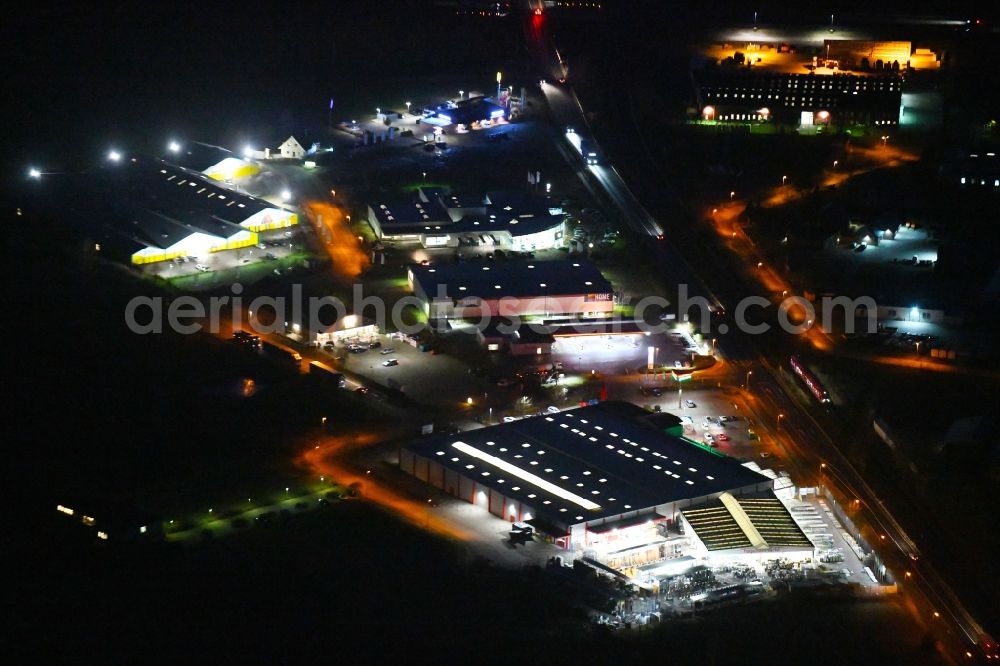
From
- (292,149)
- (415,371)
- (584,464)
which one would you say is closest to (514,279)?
(415,371)

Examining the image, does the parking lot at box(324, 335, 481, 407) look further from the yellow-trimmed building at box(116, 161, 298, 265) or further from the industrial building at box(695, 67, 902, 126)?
the industrial building at box(695, 67, 902, 126)

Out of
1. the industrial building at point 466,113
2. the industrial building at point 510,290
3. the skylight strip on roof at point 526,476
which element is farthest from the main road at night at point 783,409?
the skylight strip on roof at point 526,476

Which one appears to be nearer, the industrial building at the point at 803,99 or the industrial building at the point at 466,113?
the industrial building at the point at 803,99

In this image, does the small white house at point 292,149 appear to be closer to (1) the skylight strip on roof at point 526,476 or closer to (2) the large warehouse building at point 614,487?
(2) the large warehouse building at point 614,487

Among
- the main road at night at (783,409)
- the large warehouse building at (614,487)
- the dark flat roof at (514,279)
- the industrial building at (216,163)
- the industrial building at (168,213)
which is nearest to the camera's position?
the main road at night at (783,409)

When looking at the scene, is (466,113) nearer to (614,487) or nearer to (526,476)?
(526,476)

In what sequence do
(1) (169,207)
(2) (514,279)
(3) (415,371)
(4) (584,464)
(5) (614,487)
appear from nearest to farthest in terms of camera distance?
(5) (614,487) < (4) (584,464) < (3) (415,371) < (2) (514,279) < (1) (169,207)
